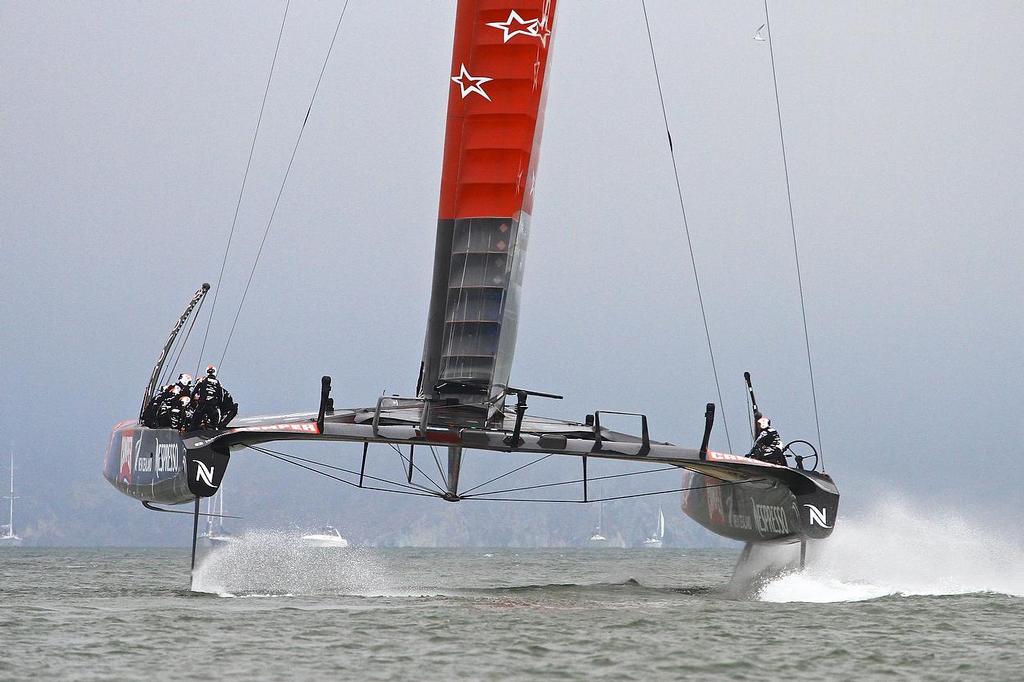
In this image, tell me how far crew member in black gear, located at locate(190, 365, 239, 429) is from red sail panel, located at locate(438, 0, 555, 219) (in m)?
2.30

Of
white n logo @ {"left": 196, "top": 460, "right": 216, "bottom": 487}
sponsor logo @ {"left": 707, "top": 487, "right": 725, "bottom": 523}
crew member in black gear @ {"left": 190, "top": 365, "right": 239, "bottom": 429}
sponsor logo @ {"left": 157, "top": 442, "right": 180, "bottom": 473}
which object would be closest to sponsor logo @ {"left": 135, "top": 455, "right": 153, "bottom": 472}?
sponsor logo @ {"left": 157, "top": 442, "right": 180, "bottom": 473}

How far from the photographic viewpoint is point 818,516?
1063cm

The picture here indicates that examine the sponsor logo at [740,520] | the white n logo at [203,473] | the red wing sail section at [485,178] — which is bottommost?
the sponsor logo at [740,520]

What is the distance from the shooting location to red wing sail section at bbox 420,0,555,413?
10.1 metres

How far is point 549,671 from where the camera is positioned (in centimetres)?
681

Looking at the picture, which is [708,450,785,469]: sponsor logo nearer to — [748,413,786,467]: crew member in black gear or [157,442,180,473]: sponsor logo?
[748,413,786,467]: crew member in black gear

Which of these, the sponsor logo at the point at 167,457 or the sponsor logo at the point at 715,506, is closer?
the sponsor logo at the point at 167,457

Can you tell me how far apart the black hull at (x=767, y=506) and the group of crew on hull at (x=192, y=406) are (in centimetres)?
426

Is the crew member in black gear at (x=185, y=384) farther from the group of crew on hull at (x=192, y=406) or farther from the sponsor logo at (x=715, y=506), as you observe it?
the sponsor logo at (x=715, y=506)

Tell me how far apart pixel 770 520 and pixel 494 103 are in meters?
4.47

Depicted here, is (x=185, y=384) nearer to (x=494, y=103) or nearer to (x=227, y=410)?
(x=227, y=410)

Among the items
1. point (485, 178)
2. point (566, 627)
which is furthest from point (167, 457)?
point (566, 627)

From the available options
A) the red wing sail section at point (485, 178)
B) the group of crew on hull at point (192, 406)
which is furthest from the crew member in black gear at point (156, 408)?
the red wing sail section at point (485, 178)

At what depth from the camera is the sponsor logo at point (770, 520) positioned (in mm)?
11266
